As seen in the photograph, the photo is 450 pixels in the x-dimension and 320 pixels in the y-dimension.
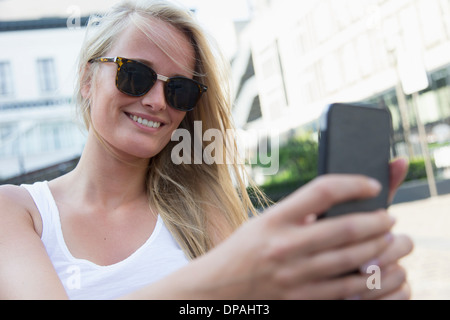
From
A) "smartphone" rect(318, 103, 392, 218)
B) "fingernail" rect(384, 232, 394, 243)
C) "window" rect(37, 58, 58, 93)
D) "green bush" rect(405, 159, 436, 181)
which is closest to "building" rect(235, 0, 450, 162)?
"green bush" rect(405, 159, 436, 181)

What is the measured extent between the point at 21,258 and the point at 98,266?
22 centimetres

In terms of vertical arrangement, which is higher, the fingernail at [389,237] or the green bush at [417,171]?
the fingernail at [389,237]

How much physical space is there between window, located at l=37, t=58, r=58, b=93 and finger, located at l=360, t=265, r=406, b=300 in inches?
1003

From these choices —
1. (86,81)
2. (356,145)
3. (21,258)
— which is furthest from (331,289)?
(86,81)

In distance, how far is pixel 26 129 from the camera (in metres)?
23.9

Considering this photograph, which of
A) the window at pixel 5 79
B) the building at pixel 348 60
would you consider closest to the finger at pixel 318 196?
the building at pixel 348 60

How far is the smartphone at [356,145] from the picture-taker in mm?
610

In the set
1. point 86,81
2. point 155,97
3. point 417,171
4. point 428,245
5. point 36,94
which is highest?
point 36,94

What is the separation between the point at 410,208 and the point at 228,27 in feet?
51.4

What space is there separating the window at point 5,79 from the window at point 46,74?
4.89 ft

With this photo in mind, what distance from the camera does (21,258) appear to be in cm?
100

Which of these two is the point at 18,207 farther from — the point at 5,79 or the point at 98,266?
the point at 5,79

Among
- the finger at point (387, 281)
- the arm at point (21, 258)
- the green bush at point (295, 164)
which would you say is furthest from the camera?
the green bush at point (295, 164)

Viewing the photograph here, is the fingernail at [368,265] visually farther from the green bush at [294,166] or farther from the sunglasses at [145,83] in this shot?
the green bush at [294,166]
